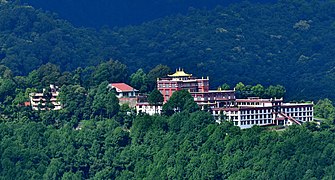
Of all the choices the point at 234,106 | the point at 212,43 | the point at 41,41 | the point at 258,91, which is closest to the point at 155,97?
the point at 234,106

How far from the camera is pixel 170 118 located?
285 ft

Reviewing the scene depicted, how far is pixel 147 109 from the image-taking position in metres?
88.9

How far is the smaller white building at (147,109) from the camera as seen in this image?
290 ft

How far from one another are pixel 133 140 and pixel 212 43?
39528mm

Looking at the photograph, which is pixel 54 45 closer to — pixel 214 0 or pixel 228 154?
pixel 214 0

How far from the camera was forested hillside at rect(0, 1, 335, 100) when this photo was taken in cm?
11712

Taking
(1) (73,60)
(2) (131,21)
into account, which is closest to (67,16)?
(2) (131,21)

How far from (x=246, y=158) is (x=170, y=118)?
5.58m

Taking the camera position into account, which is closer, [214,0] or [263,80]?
[263,80]

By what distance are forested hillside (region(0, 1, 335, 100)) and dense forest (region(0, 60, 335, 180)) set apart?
1867cm

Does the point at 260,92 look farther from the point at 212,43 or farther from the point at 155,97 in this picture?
the point at 212,43

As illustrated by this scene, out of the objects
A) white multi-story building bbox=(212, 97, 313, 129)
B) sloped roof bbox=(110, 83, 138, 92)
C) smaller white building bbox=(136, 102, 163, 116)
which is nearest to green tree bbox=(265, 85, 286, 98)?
white multi-story building bbox=(212, 97, 313, 129)

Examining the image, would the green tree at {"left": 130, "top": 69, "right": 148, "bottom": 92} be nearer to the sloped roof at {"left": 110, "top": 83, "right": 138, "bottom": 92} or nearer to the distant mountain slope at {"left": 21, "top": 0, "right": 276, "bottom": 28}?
the sloped roof at {"left": 110, "top": 83, "right": 138, "bottom": 92}

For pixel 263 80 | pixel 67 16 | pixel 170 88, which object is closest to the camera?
pixel 170 88
